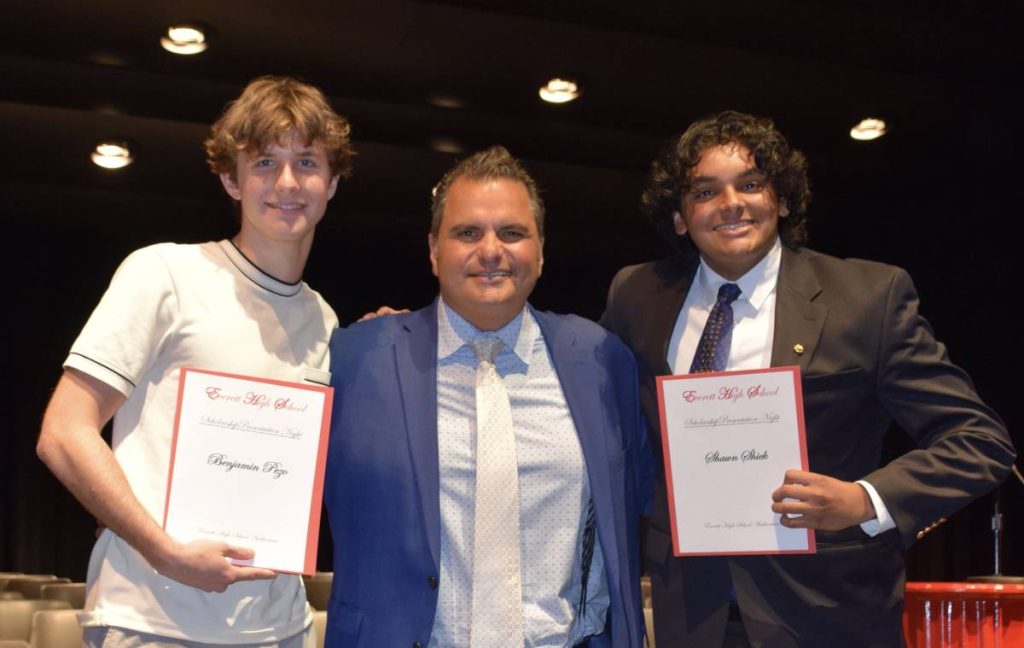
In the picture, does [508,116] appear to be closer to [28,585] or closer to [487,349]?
[28,585]

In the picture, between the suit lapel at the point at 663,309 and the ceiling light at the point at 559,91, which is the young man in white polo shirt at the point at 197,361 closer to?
the suit lapel at the point at 663,309

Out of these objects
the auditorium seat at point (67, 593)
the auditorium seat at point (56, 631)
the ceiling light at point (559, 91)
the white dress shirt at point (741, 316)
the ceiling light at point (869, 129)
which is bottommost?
the auditorium seat at point (56, 631)

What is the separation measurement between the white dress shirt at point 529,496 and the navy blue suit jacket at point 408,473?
35mm

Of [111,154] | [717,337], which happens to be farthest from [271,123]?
[111,154]

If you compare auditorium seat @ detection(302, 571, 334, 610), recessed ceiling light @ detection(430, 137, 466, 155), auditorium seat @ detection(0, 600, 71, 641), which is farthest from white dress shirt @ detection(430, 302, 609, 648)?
recessed ceiling light @ detection(430, 137, 466, 155)

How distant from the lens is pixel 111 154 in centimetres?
746

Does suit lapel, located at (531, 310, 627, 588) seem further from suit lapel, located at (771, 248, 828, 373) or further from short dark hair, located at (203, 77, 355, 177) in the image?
short dark hair, located at (203, 77, 355, 177)

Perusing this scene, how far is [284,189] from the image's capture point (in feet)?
7.34

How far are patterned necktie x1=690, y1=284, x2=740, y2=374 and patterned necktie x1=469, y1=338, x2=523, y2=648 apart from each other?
416mm

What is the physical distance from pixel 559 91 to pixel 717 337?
4.41m

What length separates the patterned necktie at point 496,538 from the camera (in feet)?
7.11

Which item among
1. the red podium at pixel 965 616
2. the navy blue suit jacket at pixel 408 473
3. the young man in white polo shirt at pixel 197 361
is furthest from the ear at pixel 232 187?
the red podium at pixel 965 616

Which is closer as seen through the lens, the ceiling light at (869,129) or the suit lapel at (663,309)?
the suit lapel at (663,309)

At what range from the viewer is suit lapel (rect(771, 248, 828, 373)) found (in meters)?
2.30
